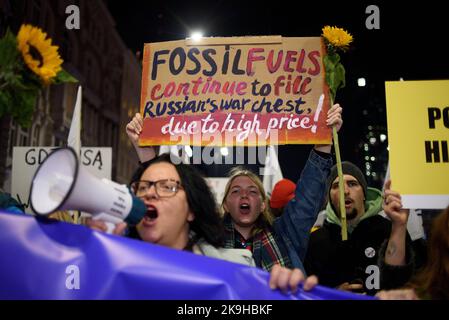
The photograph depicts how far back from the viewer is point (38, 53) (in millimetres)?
1444

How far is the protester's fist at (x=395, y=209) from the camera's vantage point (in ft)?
6.57

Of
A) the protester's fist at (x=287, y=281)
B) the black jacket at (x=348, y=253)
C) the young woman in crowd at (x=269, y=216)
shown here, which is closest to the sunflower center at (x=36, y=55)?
the protester's fist at (x=287, y=281)

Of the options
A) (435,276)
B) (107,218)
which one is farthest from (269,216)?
(107,218)

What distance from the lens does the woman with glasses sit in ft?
5.95

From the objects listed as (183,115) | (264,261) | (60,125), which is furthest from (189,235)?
(60,125)

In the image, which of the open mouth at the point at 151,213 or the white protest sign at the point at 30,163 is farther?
the white protest sign at the point at 30,163

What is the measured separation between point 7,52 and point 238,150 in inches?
80.9

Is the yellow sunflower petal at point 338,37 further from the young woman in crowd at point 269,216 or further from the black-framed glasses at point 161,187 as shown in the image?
the black-framed glasses at point 161,187

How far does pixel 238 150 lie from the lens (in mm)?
3328

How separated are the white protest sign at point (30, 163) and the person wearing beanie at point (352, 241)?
2.29 meters

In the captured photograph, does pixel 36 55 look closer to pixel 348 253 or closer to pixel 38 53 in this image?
pixel 38 53

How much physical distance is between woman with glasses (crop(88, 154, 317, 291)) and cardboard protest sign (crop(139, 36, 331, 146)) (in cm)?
69

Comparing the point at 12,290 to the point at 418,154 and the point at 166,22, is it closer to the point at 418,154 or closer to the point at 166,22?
the point at 418,154

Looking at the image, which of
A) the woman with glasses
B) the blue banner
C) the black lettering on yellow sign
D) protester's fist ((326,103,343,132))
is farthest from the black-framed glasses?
the black lettering on yellow sign
